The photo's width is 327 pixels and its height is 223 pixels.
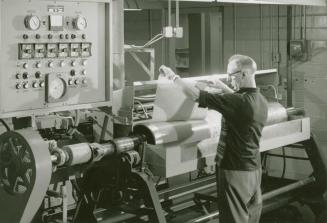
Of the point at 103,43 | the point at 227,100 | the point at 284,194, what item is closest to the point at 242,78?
the point at 227,100

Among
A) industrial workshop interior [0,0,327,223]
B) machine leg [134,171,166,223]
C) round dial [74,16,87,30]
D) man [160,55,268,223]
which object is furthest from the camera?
man [160,55,268,223]

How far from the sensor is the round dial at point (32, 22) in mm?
2576

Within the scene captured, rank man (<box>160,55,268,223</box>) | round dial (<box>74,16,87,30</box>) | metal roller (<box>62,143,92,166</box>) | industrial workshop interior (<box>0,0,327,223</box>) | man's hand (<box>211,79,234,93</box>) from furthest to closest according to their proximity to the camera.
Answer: man's hand (<box>211,79,234,93</box>) < man (<box>160,55,268,223</box>) < round dial (<box>74,16,87,30</box>) < metal roller (<box>62,143,92,166</box>) < industrial workshop interior (<box>0,0,327,223</box>)

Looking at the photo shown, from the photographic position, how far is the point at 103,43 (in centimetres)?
298

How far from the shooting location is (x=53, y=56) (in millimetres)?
2717

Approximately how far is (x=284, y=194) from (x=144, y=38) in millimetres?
3519

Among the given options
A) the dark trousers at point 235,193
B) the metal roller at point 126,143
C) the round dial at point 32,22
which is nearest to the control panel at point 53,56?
the round dial at point 32,22

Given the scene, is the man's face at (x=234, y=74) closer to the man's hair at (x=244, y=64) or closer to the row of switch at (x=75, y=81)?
the man's hair at (x=244, y=64)

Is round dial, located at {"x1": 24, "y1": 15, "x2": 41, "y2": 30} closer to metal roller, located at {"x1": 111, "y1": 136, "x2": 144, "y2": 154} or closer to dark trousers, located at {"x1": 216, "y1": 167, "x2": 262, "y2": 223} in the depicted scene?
metal roller, located at {"x1": 111, "y1": 136, "x2": 144, "y2": 154}

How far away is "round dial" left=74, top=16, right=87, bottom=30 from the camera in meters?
2.80

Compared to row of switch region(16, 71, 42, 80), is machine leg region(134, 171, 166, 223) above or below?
below

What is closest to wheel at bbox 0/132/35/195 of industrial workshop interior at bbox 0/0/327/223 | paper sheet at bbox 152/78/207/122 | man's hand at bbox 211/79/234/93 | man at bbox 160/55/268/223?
industrial workshop interior at bbox 0/0/327/223

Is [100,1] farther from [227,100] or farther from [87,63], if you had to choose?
[227,100]

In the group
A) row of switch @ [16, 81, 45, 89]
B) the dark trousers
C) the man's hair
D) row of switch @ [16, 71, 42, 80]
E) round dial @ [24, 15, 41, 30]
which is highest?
round dial @ [24, 15, 41, 30]
